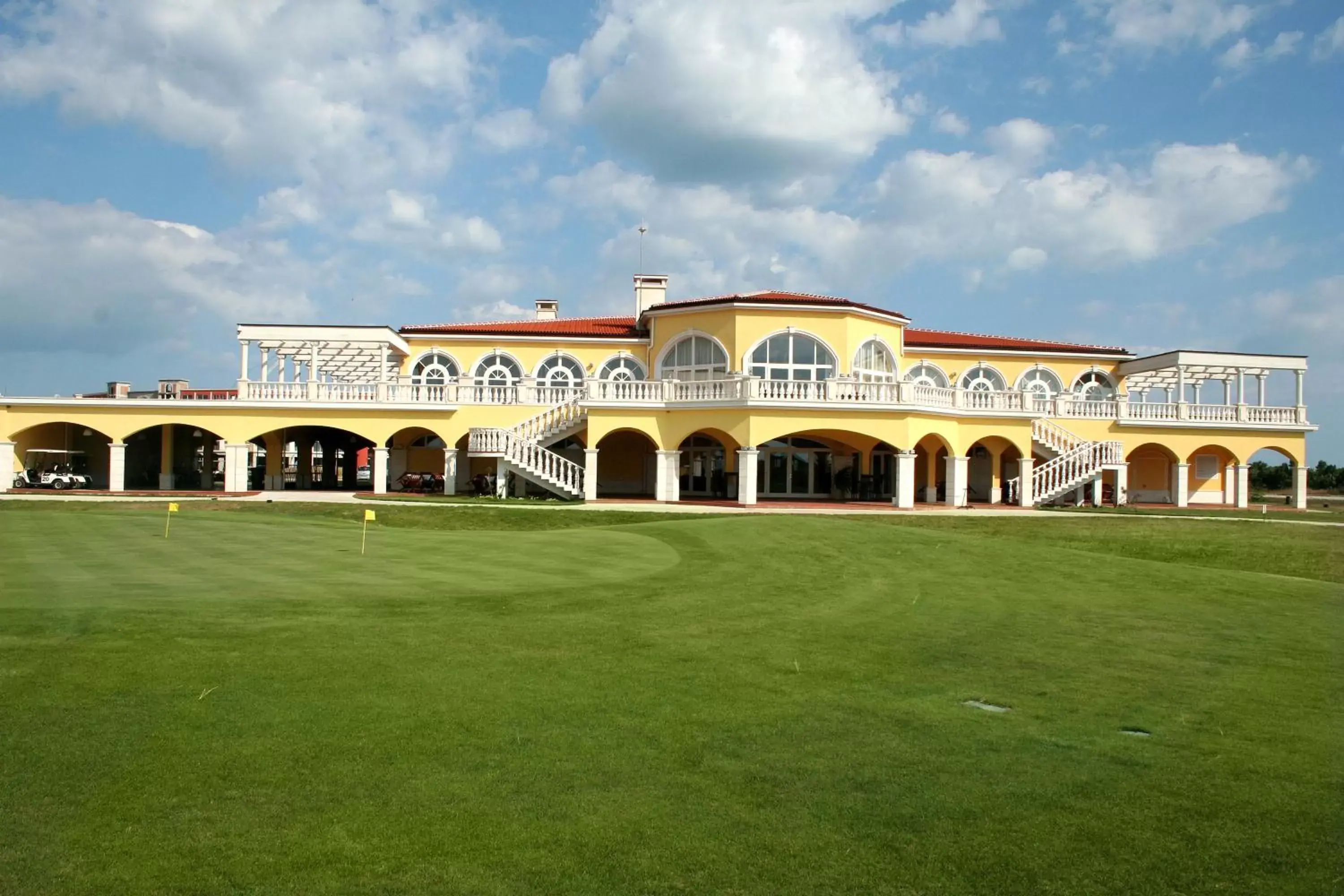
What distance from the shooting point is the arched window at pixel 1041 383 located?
136ft

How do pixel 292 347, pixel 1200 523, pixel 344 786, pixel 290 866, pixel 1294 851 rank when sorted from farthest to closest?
pixel 292 347, pixel 1200 523, pixel 344 786, pixel 1294 851, pixel 290 866

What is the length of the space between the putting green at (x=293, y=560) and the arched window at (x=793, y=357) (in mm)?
16131

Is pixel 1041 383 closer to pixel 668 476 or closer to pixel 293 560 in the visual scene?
pixel 668 476

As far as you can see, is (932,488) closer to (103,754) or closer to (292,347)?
(292,347)

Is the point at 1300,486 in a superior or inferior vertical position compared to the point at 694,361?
inferior

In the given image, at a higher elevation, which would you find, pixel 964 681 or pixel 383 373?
pixel 383 373

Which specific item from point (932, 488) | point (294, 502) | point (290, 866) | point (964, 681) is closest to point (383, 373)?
point (294, 502)

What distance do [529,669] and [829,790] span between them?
3.43 m

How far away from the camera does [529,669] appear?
8531 millimetres

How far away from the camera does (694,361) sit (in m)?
36.3

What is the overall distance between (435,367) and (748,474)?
1557 cm

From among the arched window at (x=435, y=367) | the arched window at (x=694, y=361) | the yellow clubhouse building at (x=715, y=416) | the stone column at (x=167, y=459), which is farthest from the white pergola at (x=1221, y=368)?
the stone column at (x=167, y=459)

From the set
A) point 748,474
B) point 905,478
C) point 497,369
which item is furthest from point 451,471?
point 905,478

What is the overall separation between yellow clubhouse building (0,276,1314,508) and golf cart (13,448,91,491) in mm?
142
